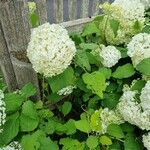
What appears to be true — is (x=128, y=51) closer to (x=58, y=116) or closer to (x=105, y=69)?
(x=105, y=69)

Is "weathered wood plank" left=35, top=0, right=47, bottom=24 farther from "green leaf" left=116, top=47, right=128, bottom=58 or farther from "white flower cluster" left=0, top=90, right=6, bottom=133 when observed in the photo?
"white flower cluster" left=0, top=90, right=6, bottom=133

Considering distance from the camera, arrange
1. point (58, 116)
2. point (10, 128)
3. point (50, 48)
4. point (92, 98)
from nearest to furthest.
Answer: point (50, 48), point (10, 128), point (92, 98), point (58, 116)

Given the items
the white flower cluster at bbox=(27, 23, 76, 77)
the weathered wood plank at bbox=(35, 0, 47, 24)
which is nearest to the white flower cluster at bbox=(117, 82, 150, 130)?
the white flower cluster at bbox=(27, 23, 76, 77)

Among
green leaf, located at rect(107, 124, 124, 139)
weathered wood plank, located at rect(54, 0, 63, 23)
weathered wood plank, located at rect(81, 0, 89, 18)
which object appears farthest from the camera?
weathered wood plank, located at rect(81, 0, 89, 18)

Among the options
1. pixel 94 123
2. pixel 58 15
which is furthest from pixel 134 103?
pixel 58 15

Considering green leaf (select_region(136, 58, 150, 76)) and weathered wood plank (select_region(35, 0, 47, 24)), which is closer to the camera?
green leaf (select_region(136, 58, 150, 76))

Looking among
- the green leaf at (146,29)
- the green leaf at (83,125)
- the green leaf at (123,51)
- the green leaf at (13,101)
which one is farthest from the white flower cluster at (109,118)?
the green leaf at (146,29)
